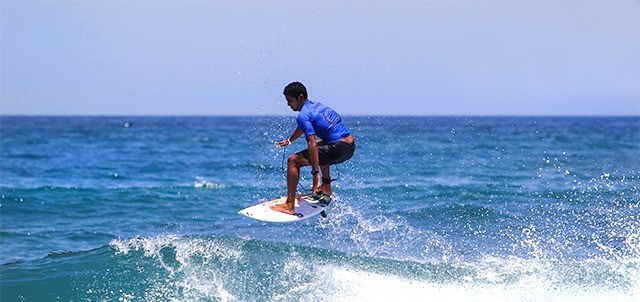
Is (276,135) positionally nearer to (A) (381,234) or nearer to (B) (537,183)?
(B) (537,183)

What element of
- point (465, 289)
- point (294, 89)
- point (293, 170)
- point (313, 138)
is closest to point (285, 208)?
point (293, 170)

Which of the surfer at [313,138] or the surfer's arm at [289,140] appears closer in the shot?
the surfer at [313,138]

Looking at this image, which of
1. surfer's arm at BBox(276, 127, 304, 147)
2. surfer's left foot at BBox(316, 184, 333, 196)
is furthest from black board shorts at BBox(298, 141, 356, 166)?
surfer's left foot at BBox(316, 184, 333, 196)

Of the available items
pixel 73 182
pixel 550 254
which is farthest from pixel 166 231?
pixel 73 182

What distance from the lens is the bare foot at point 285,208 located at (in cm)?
1017

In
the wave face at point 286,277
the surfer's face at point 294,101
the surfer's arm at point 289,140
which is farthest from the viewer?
the wave face at point 286,277

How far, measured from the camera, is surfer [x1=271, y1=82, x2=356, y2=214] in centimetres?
977

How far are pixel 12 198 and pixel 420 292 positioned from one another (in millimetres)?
14176

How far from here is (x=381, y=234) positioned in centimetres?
1400

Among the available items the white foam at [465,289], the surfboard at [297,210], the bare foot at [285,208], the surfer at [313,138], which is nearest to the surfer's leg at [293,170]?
the surfer at [313,138]

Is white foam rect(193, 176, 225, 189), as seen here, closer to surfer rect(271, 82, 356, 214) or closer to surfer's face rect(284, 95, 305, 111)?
surfer rect(271, 82, 356, 214)

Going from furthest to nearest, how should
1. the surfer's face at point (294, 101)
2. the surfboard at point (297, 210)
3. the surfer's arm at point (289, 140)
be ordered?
1. the surfboard at point (297, 210)
2. the surfer's arm at point (289, 140)
3. the surfer's face at point (294, 101)

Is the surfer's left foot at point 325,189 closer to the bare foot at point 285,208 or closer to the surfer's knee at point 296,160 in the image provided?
the bare foot at point 285,208

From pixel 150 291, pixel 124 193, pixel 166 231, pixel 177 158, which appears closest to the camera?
pixel 150 291
